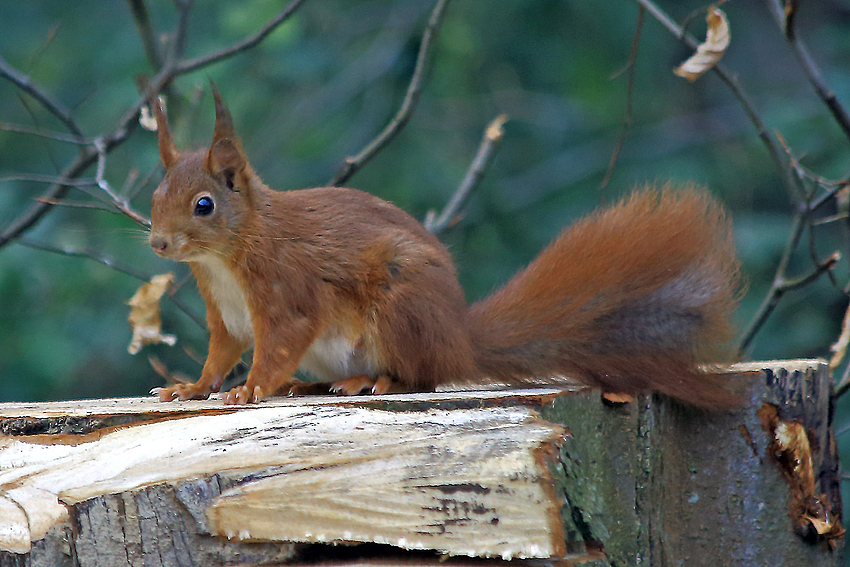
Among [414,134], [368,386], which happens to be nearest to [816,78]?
[368,386]

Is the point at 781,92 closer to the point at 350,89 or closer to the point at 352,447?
the point at 350,89

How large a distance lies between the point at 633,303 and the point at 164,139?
0.92 meters

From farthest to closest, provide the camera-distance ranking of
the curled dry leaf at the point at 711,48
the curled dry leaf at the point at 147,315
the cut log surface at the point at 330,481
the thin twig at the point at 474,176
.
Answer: the thin twig at the point at 474,176 → the curled dry leaf at the point at 147,315 → the curled dry leaf at the point at 711,48 → the cut log surface at the point at 330,481

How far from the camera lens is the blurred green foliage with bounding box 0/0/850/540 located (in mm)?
3193

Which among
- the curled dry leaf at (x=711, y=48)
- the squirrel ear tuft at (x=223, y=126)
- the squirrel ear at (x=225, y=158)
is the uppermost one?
the curled dry leaf at (x=711, y=48)

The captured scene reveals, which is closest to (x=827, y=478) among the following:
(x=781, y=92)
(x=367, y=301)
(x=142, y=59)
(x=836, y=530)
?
(x=836, y=530)

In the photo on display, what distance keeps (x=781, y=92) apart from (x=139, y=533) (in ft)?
14.3

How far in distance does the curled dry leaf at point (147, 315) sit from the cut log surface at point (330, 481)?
464 millimetres

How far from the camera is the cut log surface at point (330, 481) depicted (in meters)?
1.19

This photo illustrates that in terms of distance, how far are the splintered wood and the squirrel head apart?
1.47ft

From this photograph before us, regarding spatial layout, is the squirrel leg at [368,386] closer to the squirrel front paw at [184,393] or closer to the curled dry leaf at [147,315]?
the squirrel front paw at [184,393]

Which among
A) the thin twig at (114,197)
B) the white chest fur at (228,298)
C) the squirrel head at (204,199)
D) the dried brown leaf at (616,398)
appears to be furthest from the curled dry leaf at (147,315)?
the dried brown leaf at (616,398)

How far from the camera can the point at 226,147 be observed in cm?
166

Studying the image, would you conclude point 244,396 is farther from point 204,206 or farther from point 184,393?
point 204,206
